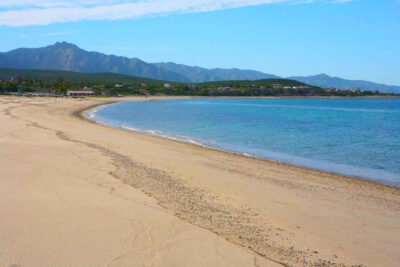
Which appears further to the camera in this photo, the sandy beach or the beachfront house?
the beachfront house

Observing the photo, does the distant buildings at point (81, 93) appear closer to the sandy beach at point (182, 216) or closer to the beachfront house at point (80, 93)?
the beachfront house at point (80, 93)

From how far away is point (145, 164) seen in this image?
13602 mm

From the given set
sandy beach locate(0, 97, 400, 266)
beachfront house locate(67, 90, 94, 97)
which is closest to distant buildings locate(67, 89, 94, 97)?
beachfront house locate(67, 90, 94, 97)

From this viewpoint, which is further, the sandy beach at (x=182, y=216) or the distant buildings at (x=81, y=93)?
the distant buildings at (x=81, y=93)

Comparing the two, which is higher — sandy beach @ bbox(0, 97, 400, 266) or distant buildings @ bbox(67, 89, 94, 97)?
sandy beach @ bbox(0, 97, 400, 266)

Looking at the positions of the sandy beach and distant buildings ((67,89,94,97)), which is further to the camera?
distant buildings ((67,89,94,97))

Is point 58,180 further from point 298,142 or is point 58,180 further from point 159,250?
point 298,142

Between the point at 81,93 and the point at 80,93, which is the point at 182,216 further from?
the point at 81,93

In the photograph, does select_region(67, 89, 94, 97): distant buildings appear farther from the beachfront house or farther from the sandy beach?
the sandy beach

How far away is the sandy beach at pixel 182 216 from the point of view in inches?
233

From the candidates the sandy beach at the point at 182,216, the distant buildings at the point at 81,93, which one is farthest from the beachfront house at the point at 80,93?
the sandy beach at the point at 182,216

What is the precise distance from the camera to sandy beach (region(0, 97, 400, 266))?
5.91 metres

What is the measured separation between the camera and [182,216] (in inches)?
305

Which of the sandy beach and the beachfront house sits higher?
the sandy beach
